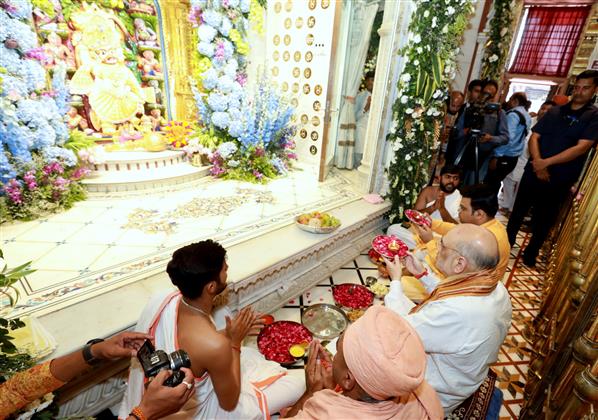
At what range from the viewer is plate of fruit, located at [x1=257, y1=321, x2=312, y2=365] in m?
2.50

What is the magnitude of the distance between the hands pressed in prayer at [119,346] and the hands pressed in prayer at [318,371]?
795mm

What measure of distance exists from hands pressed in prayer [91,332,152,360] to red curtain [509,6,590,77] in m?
15.9

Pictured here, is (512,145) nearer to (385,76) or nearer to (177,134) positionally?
(385,76)

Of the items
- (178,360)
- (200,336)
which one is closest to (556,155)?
(200,336)

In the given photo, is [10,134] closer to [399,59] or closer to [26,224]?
[26,224]

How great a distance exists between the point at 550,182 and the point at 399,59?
2.66m

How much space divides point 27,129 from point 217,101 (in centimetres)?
284

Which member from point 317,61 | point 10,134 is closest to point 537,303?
point 317,61

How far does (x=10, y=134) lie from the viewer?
139 inches

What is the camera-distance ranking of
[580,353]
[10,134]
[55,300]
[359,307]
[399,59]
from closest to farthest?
[580,353] < [55,300] < [359,307] < [10,134] < [399,59]

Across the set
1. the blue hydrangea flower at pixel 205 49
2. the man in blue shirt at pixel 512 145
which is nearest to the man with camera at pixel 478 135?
the man in blue shirt at pixel 512 145

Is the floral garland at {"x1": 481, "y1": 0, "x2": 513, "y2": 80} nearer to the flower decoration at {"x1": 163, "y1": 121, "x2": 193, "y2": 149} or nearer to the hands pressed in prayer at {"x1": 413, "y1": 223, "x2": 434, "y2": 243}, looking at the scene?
the hands pressed in prayer at {"x1": 413, "y1": 223, "x2": 434, "y2": 243}

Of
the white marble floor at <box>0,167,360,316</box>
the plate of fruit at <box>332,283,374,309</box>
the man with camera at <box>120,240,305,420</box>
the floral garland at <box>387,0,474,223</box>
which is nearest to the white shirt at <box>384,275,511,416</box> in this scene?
the man with camera at <box>120,240,305,420</box>

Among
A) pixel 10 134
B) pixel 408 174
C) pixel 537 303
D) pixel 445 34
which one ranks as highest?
pixel 445 34
